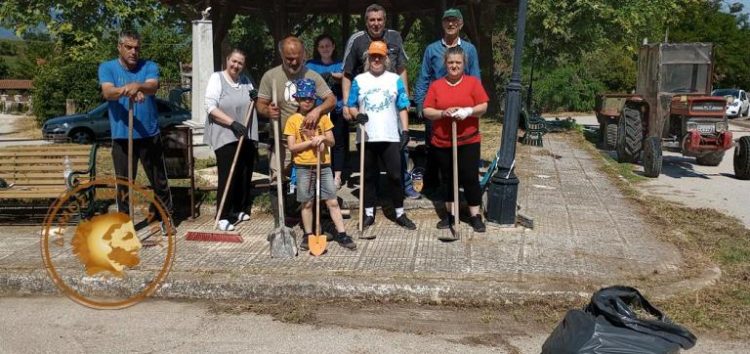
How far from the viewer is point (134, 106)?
5.90 metres

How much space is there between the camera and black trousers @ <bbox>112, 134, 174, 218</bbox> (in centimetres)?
599

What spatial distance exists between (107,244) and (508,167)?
3.76 m

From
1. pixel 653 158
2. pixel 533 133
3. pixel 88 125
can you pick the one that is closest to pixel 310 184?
pixel 653 158

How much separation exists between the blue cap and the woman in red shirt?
41.2 inches

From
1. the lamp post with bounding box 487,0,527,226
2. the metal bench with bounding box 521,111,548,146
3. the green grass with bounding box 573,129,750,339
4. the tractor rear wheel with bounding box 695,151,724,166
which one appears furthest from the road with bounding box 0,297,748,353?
the metal bench with bounding box 521,111,548,146

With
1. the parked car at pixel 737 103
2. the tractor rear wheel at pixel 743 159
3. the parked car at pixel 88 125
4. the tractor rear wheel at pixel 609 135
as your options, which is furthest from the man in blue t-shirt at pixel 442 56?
the parked car at pixel 737 103

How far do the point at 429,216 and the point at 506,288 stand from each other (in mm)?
2163

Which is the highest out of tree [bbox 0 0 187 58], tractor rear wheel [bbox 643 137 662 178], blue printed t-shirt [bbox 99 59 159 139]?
tree [bbox 0 0 187 58]

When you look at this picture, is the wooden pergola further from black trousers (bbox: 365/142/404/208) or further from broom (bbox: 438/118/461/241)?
broom (bbox: 438/118/461/241)

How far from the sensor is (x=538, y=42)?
2344cm

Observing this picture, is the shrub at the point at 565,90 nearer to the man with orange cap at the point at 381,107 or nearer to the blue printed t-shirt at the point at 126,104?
the man with orange cap at the point at 381,107

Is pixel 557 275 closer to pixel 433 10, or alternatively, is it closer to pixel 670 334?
pixel 670 334

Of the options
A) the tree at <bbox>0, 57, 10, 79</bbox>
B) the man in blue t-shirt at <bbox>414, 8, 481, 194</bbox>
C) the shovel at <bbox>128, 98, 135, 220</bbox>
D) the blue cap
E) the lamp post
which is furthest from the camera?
the tree at <bbox>0, 57, 10, 79</bbox>

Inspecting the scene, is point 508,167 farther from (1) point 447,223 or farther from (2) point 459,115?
(2) point 459,115
